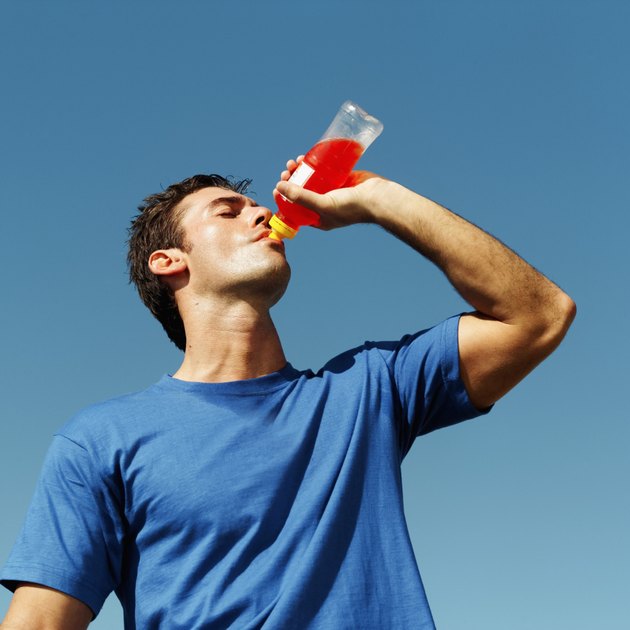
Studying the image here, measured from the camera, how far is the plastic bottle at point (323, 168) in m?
4.93

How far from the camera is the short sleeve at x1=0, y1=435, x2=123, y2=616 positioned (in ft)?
12.6

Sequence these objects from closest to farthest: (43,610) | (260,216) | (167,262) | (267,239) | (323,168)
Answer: (43,610), (267,239), (323,168), (260,216), (167,262)

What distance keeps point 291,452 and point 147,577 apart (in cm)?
82

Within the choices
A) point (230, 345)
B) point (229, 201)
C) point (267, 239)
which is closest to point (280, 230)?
point (267, 239)

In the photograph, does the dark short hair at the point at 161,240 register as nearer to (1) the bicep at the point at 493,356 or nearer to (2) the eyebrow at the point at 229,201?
(2) the eyebrow at the point at 229,201

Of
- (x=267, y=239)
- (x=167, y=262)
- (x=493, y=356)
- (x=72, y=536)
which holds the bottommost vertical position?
(x=72, y=536)

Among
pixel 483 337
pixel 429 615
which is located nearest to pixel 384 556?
pixel 429 615

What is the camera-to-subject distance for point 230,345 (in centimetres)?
472

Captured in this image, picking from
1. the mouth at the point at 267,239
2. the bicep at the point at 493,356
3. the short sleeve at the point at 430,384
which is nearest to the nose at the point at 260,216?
the mouth at the point at 267,239

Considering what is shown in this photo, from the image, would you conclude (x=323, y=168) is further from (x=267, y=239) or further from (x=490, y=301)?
(x=490, y=301)

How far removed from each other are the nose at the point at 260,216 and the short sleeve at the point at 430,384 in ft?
4.02

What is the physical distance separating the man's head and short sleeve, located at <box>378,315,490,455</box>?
0.86m

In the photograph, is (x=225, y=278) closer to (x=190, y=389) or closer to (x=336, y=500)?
(x=190, y=389)

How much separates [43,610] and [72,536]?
324mm
